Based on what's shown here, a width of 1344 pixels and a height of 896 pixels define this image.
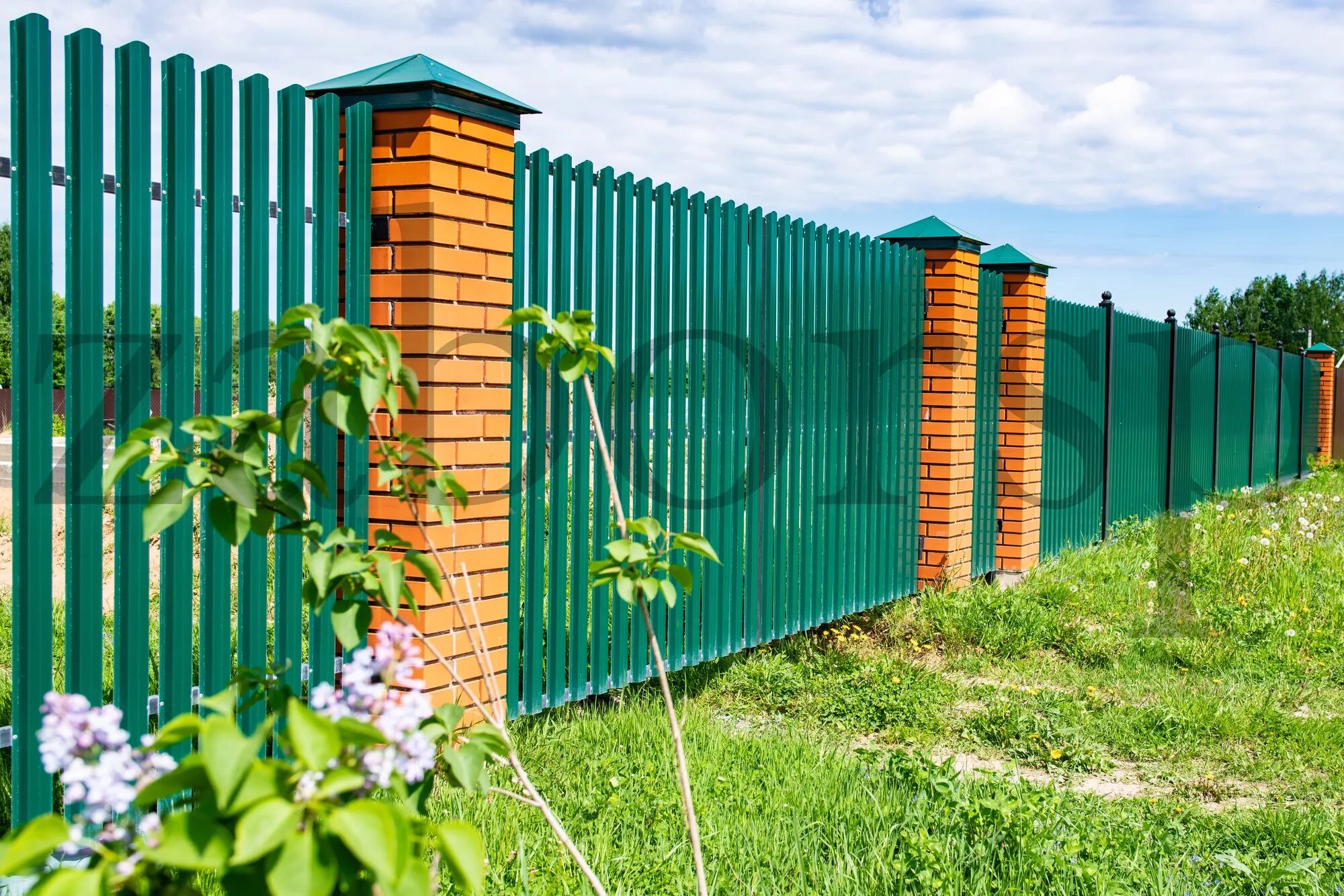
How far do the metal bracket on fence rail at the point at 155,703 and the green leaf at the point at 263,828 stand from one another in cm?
150

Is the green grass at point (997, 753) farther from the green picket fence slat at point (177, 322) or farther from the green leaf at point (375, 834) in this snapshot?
the green leaf at point (375, 834)

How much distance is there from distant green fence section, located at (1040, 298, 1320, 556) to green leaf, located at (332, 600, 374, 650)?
8.33 metres

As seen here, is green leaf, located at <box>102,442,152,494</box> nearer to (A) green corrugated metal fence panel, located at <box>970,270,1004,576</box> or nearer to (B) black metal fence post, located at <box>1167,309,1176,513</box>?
(A) green corrugated metal fence panel, located at <box>970,270,1004,576</box>

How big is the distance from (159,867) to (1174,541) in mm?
9795

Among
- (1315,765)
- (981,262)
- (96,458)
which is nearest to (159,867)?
(96,458)

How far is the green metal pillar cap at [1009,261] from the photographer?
28.7 feet

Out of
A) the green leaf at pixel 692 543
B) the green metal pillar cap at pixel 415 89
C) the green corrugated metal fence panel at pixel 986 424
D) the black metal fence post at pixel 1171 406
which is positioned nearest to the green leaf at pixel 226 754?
the green leaf at pixel 692 543

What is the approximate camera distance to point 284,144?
12.1 ft

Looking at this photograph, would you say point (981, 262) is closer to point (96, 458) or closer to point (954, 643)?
point (954, 643)

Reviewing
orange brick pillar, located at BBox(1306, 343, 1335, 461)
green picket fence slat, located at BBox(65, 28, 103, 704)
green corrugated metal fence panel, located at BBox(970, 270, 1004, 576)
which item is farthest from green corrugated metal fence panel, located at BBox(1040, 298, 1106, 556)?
orange brick pillar, located at BBox(1306, 343, 1335, 461)

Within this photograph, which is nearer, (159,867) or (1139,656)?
(159,867)

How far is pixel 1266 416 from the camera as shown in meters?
18.9

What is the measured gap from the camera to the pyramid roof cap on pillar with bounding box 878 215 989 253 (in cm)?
757

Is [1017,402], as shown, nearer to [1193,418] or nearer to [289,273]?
[1193,418]
